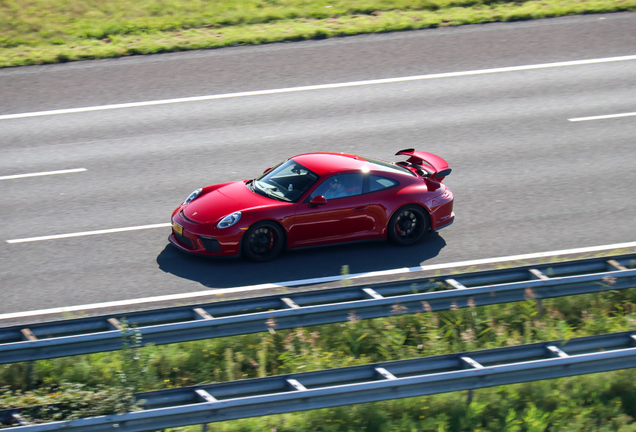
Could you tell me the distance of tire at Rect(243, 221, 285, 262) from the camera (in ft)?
33.5

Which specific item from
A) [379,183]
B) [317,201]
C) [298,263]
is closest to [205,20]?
[379,183]

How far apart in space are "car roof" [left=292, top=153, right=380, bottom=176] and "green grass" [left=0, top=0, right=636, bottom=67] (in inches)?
331

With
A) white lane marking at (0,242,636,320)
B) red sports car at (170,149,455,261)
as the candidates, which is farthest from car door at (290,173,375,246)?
white lane marking at (0,242,636,320)

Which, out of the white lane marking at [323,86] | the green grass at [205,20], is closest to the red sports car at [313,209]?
the white lane marking at [323,86]

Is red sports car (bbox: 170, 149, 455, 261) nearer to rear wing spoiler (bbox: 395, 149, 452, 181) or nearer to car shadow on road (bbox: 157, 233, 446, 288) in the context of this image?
rear wing spoiler (bbox: 395, 149, 452, 181)

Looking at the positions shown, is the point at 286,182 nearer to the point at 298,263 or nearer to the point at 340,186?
the point at 340,186

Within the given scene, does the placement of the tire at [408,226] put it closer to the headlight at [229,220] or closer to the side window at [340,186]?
the side window at [340,186]

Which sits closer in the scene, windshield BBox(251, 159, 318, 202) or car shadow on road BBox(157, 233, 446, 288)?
car shadow on road BBox(157, 233, 446, 288)

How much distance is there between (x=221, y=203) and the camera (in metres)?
10.6

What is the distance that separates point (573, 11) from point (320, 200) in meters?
13.2

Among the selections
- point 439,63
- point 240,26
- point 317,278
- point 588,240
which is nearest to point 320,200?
point 317,278

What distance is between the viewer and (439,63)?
58.9 ft

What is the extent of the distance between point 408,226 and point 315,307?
12.0ft

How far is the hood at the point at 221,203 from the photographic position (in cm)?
1033
